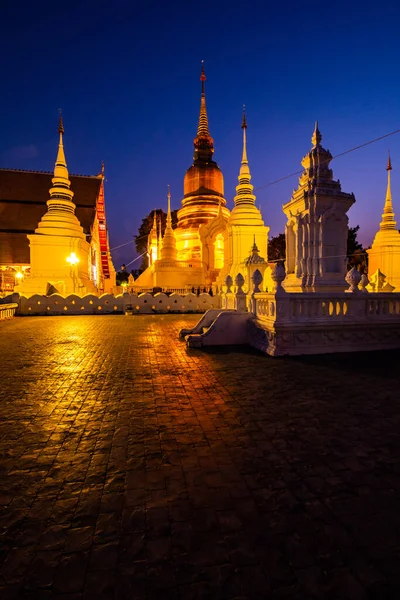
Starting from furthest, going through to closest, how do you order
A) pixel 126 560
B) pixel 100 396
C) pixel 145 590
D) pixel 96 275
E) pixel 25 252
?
pixel 96 275 → pixel 25 252 → pixel 100 396 → pixel 126 560 → pixel 145 590

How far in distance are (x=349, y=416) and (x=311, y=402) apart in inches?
23.8

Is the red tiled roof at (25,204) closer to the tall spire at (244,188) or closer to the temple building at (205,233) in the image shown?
the temple building at (205,233)

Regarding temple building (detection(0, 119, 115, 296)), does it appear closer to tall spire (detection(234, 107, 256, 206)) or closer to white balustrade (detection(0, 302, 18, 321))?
white balustrade (detection(0, 302, 18, 321))

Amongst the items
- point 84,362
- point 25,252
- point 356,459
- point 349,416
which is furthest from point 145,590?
point 25,252

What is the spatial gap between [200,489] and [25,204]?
4134cm

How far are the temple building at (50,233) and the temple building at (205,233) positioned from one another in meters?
6.91

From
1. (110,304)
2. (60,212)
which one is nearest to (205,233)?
(60,212)

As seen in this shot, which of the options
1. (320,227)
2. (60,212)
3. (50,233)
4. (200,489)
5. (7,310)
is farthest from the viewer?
(60,212)

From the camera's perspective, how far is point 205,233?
32781mm

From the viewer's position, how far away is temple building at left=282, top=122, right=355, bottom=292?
1259cm

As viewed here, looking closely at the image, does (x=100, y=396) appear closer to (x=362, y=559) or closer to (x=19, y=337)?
(x=362, y=559)

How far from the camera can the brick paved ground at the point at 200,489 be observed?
1889 millimetres

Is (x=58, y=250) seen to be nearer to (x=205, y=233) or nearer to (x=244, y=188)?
(x=205, y=233)

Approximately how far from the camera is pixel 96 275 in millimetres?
39000
